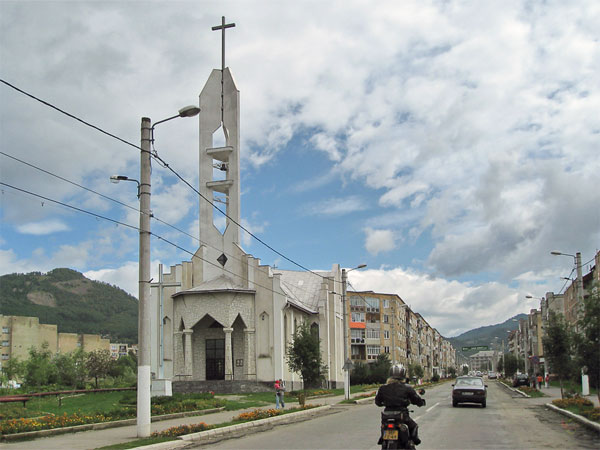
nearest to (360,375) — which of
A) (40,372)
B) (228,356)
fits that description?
(228,356)

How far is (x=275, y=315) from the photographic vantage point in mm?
47594

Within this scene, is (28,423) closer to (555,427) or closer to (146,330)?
(146,330)

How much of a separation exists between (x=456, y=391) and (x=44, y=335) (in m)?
110

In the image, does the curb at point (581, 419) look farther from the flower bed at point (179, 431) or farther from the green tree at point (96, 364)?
the green tree at point (96, 364)

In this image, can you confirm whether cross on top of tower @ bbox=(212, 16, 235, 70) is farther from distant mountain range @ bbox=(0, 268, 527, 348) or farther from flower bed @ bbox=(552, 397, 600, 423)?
distant mountain range @ bbox=(0, 268, 527, 348)

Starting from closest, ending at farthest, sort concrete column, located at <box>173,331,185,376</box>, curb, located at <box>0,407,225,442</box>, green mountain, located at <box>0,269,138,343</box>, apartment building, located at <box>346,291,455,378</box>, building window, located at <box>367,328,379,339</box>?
curb, located at <box>0,407,225,442</box> < concrete column, located at <box>173,331,185,376</box> < apartment building, located at <box>346,291,455,378</box> < building window, located at <box>367,328,379,339</box> < green mountain, located at <box>0,269,138,343</box>

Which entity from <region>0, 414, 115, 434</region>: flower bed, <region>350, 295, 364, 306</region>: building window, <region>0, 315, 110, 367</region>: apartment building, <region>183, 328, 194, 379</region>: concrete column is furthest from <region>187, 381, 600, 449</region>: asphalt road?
<region>0, 315, 110, 367</region>: apartment building

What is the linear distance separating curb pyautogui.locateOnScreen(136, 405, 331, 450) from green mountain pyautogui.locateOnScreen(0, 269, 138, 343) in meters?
154

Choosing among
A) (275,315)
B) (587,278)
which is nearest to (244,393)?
(275,315)

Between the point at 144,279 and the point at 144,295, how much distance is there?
0.42 meters

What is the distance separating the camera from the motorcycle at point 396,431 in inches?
348

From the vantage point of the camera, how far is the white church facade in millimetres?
46781

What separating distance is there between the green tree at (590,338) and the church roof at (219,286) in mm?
30330

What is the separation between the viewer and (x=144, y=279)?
1645cm
